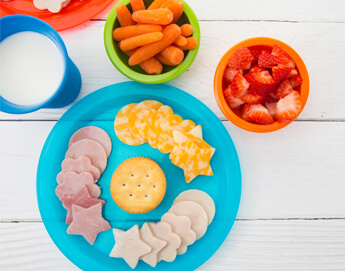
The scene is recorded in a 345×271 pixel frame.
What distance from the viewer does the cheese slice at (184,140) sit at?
0.86 m

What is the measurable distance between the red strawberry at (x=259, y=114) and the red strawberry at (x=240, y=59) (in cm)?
12

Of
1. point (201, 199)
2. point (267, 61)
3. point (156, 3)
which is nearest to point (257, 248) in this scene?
point (201, 199)

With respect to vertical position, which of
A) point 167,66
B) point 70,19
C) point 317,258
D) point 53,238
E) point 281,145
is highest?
point 70,19

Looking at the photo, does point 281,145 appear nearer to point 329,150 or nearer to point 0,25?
point 329,150

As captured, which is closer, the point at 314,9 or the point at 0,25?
the point at 0,25

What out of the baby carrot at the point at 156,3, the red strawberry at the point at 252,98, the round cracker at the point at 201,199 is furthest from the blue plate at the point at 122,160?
the baby carrot at the point at 156,3

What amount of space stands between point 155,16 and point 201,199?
1.77ft

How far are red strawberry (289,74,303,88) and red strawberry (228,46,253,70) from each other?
133mm

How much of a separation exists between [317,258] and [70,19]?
108 centimetres

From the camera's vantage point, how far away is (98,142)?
0.92m

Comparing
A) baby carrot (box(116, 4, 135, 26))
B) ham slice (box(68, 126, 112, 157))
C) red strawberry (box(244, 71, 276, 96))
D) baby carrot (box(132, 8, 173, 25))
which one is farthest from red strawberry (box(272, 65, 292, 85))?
ham slice (box(68, 126, 112, 157))

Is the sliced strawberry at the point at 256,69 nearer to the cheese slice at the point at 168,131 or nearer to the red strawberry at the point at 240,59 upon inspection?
the red strawberry at the point at 240,59

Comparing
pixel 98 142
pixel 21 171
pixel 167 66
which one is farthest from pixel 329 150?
pixel 21 171

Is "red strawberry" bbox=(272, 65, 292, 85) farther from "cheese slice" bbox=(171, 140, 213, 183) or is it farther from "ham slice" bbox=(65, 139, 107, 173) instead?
"ham slice" bbox=(65, 139, 107, 173)
